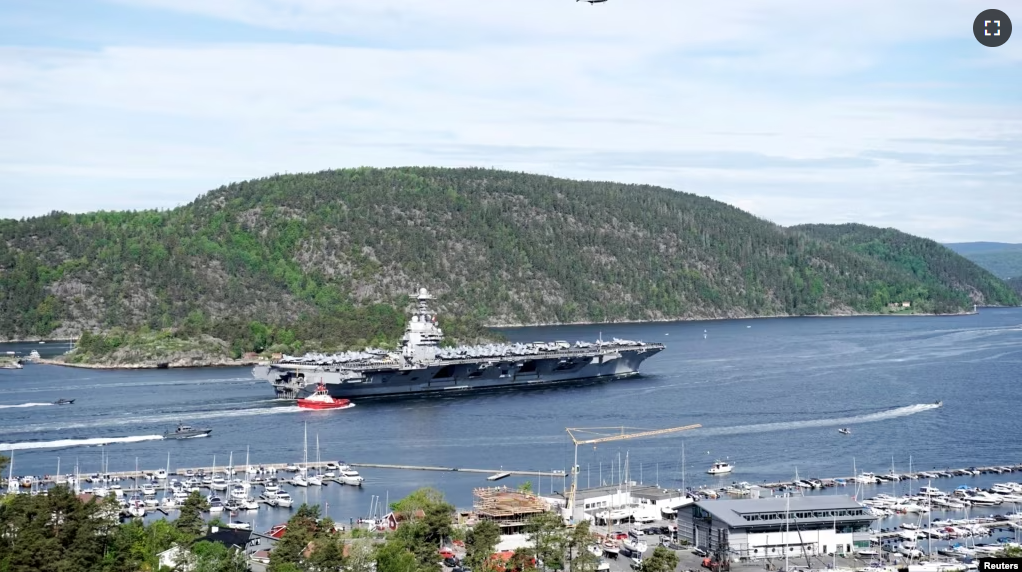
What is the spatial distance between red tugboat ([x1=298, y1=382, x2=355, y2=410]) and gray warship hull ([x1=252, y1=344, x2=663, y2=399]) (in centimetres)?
77

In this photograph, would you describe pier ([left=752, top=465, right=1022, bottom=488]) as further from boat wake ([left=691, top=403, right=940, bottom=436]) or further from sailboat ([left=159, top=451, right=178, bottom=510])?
sailboat ([left=159, top=451, right=178, bottom=510])

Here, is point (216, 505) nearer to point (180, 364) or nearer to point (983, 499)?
point (983, 499)

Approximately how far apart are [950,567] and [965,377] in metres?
65.8

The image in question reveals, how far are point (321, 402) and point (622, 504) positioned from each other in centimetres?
3933

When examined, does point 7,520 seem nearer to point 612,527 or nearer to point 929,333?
point 612,527

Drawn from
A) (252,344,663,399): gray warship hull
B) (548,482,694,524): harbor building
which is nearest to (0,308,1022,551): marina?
(252,344,663,399): gray warship hull

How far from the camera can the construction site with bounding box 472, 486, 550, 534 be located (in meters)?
49.8

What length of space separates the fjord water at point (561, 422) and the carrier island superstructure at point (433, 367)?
2296 mm

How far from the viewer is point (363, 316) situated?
509ft

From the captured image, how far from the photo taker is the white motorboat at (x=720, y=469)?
217 feet

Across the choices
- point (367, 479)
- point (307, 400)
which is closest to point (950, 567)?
point (367, 479)

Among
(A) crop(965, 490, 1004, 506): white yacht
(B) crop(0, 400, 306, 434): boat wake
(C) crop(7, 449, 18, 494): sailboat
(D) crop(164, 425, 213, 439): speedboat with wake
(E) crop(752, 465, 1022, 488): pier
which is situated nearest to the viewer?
(A) crop(965, 490, 1004, 506): white yacht

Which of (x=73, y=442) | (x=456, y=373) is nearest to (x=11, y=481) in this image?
(x=73, y=442)

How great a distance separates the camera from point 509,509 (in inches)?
1982
